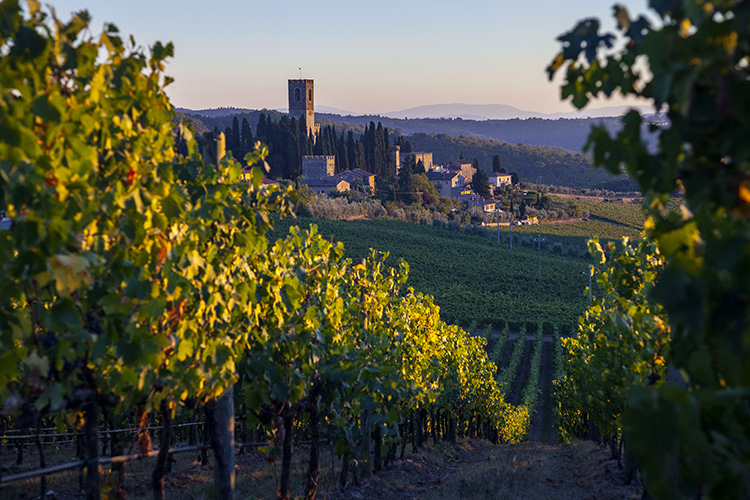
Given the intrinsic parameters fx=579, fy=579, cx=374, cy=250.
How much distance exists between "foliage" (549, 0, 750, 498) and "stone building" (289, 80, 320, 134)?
124855 mm

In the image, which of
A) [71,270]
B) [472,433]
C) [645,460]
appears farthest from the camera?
[472,433]

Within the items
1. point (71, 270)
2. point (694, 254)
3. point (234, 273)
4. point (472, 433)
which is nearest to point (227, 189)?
point (234, 273)

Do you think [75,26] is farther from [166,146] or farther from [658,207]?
[658,207]

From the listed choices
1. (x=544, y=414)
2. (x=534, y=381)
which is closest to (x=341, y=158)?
(x=534, y=381)

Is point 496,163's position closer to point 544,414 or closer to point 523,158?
point 523,158

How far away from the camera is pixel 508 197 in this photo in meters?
94.8

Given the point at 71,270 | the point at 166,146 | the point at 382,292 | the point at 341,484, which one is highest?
the point at 166,146

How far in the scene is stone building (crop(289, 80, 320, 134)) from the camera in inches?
4872

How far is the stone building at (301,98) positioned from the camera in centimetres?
12375

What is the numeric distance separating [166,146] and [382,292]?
6036 millimetres

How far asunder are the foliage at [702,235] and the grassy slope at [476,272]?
37.4 m

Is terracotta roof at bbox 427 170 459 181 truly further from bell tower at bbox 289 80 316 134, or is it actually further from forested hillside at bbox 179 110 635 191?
forested hillside at bbox 179 110 635 191

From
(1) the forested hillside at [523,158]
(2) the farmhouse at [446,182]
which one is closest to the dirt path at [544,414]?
(2) the farmhouse at [446,182]

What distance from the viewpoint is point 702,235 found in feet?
5.10
